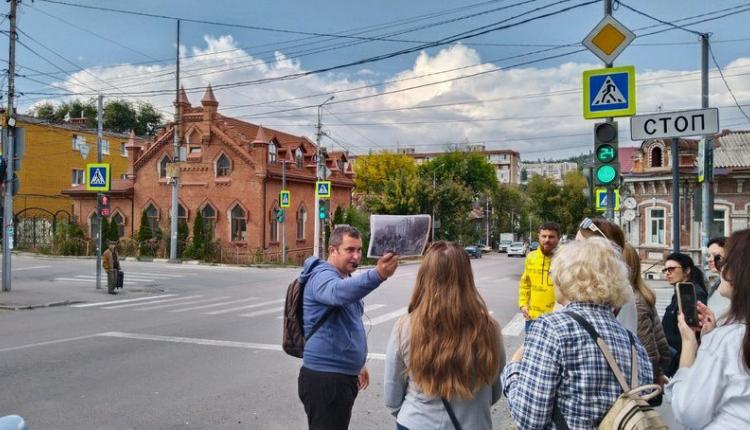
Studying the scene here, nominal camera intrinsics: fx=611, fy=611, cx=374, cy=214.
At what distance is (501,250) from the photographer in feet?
246

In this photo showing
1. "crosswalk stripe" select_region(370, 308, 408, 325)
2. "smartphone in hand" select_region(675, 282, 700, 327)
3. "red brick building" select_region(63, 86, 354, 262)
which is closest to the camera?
"smartphone in hand" select_region(675, 282, 700, 327)

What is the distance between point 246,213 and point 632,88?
34.4 m

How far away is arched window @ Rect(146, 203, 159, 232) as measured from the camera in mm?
43188

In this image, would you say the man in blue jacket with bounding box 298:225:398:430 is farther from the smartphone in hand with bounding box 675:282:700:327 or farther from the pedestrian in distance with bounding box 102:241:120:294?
the pedestrian in distance with bounding box 102:241:120:294

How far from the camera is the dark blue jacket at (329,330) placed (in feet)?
12.7

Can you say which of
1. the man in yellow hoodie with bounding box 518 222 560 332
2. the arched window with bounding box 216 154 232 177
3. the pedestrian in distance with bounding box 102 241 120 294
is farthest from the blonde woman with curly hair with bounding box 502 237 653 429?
the arched window with bounding box 216 154 232 177

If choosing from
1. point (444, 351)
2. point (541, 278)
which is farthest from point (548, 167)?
point (444, 351)

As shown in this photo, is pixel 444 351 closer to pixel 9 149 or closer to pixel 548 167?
pixel 9 149

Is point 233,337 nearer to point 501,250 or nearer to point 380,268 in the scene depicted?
point 380,268

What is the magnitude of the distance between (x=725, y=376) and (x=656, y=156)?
3651 cm

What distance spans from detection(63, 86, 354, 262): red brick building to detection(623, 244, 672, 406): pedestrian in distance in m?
34.8

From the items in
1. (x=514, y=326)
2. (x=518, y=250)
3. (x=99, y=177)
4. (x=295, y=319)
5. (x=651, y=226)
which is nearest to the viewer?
(x=295, y=319)

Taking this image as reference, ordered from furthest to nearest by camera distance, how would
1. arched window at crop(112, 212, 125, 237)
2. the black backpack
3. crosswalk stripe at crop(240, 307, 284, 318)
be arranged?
arched window at crop(112, 212, 125, 237) < crosswalk stripe at crop(240, 307, 284, 318) < the black backpack

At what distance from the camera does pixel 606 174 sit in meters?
8.29
